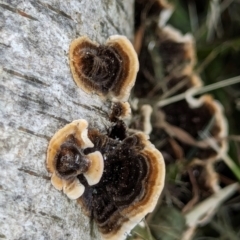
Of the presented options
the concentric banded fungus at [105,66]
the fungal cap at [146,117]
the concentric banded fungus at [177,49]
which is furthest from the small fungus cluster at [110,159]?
the concentric banded fungus at [177,49]

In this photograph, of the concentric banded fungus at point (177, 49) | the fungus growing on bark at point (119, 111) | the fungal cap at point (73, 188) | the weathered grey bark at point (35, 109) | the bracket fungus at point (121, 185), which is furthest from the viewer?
the concentric banded fungus at point (177, 49)

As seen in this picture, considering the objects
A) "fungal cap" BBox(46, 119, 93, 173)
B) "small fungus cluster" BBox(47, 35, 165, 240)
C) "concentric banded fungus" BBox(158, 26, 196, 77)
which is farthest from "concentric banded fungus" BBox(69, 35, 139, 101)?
"concentric banded fungus" BBox(158, 26, 196, 77)

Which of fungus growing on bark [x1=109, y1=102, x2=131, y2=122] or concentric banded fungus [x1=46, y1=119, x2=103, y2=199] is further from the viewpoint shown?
fungus growing on bark [x1=109, y1=102, x2=131, y2=122]

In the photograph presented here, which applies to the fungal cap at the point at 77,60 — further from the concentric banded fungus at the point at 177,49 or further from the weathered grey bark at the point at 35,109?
the concentric banded fungus at the point at 177,49

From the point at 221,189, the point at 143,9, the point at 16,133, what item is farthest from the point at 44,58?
the point at 221,189

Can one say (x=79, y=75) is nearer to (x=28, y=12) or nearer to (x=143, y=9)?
(x=28, y=12)

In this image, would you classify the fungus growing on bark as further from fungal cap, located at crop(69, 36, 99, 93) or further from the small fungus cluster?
fungal cap, located at crop(69, 36, 99, 93)
